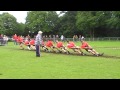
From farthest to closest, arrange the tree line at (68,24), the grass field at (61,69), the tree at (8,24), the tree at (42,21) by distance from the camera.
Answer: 1. the tree at (8,24)
2. the tree at (42,21)
3. the tree line at (68,24)
4. the grass field at (61,69)

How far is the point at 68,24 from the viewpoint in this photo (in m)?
96.9

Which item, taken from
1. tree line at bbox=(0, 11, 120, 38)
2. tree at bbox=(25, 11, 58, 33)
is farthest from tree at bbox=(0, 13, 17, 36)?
tree at bbox=(25, 11, 58, 33)

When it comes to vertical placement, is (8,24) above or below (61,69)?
above

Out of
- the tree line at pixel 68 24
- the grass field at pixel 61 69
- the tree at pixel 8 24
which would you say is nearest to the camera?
the grass field at pixel 61 69

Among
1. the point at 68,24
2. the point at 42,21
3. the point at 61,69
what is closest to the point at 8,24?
the point at 42,21

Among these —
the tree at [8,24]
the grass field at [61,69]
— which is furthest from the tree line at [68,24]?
the grass field at [61,69]

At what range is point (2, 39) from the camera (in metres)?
46.2

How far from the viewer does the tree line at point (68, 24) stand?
85.6 meters

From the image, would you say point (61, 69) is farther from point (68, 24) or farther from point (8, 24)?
point (8, 24)

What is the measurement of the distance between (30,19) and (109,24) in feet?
108

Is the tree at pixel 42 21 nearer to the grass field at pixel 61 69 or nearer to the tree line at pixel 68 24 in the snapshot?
the tree line at pixel 68 24
